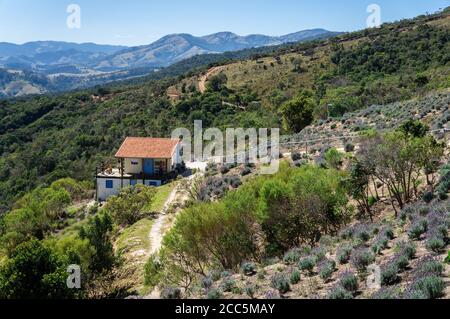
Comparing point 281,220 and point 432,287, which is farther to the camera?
point 281,220

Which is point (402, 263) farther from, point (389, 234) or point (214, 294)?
point (214, 294)

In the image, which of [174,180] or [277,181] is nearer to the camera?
[277,181]

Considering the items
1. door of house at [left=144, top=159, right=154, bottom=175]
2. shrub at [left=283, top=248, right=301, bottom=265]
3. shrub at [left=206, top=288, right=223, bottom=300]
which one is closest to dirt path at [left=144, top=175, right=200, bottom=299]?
door of house at [left=144, top=159, right=154, bottom=175]

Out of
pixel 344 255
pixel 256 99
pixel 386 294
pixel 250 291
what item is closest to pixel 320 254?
pixel 344 255

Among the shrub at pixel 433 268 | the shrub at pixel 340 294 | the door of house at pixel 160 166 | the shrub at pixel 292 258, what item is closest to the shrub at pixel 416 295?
the shrub at pixel 433 268

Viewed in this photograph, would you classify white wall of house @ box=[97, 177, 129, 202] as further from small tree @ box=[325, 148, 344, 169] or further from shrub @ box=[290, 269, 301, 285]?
shrub @ box=[290, 269, 301, 285]

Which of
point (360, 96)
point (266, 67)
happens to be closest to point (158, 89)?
point (266, 67)

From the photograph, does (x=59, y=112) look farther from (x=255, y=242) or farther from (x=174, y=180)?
(x=255, y=242)
